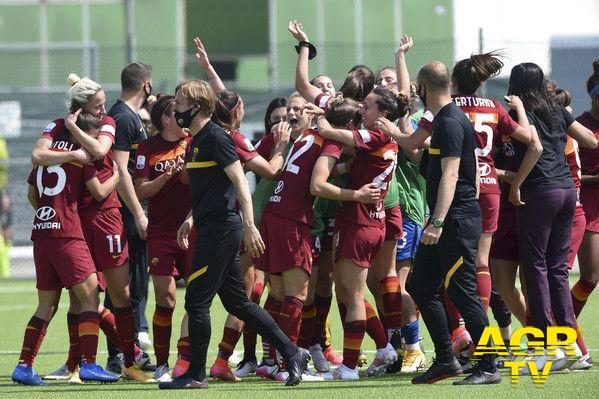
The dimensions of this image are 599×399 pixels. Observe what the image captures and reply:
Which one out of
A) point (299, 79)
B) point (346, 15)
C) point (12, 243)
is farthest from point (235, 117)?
point (346, 15)

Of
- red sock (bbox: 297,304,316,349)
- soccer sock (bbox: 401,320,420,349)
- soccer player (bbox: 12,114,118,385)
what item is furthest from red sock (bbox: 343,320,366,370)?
soccer player (bbox: 12,114,118,385)

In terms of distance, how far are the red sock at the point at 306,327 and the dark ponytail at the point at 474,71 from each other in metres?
2.08

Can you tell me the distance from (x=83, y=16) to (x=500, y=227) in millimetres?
23278

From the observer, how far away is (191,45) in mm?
30422

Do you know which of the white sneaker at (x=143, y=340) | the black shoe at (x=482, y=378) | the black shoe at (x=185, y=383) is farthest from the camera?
the white sneaker at (x=143, y=340)

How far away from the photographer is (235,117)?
8953 millimetres

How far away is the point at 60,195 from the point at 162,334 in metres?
1.27

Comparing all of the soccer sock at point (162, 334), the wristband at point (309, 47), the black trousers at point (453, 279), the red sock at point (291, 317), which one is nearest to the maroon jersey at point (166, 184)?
the soccer sock at point (162, 334)

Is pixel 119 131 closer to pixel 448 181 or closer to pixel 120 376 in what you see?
pixel 120 376

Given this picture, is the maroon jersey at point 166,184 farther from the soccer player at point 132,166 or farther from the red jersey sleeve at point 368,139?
the red jersey sleeve at point 368,139

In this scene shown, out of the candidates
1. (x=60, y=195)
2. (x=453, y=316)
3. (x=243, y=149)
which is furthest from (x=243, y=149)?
(x=453, y=316)

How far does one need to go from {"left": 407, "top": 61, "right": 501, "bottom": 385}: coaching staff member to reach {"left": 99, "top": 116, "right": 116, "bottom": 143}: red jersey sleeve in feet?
7.47

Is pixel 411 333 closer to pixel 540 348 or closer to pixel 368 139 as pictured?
pixel 540 348

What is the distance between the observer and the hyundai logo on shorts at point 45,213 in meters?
8.74
